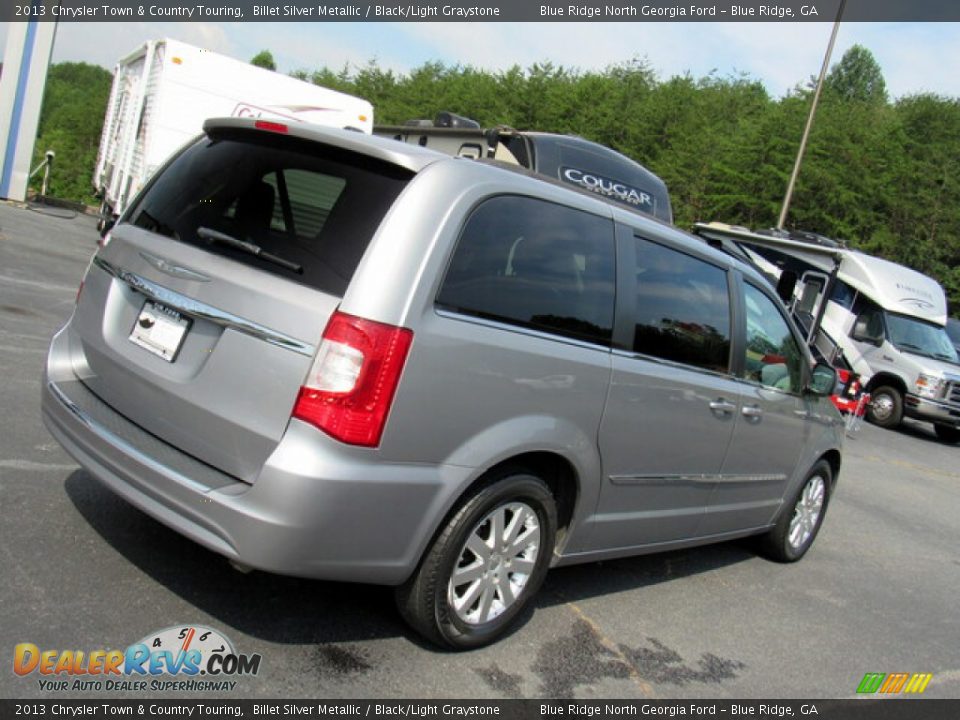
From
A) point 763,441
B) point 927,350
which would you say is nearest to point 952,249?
point 927,350

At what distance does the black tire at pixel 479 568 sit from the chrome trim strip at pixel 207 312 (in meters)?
0.89

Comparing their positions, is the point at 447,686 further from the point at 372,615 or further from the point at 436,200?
the point at 436,200

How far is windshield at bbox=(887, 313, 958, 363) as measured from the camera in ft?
52.2

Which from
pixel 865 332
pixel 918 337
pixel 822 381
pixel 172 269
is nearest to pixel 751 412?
pixel 822 381

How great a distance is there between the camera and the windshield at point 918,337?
15.9 metres

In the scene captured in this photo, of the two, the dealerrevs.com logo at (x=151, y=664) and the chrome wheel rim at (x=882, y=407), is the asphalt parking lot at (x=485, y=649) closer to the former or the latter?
the dealerrevs.com logo at (x=151, y=664)

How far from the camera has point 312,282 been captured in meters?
2.96

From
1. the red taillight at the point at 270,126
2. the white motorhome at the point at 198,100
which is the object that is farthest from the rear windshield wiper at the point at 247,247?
the white motorhome at the point at 198,100

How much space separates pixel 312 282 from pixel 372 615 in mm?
1460

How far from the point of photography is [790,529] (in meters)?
5.68

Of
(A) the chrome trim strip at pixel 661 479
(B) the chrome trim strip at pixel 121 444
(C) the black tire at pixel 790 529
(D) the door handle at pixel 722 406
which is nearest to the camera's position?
(B) the chrome trim strip at pixel 121 444

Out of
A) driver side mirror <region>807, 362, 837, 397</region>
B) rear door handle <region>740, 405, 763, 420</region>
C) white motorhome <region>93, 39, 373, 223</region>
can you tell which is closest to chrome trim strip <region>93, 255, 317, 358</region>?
rear door handle <region>740, 405, 763, 420</region>

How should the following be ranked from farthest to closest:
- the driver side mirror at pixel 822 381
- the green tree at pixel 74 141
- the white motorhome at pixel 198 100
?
1. the green tree at pixel 74 141
2. the white motorhome at pixel 198 100
3. the driver side mirror at pixel 822 381

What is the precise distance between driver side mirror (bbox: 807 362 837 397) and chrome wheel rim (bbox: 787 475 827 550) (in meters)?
0.68
